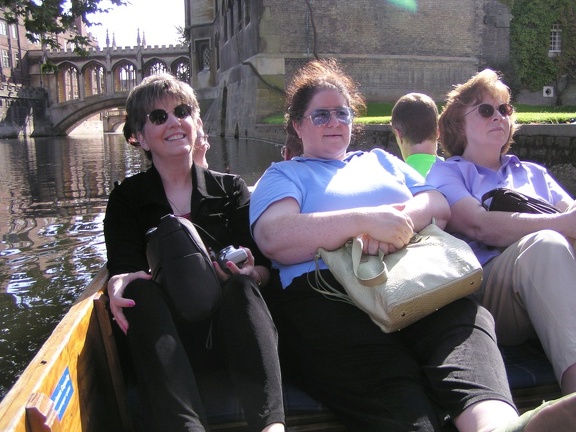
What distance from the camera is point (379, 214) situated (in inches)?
80.3

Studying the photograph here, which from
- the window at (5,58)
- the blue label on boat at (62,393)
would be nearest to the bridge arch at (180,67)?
the window at (5,58)

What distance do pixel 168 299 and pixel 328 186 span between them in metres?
0.74

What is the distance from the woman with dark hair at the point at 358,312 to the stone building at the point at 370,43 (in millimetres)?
19599

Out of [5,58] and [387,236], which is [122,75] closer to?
[5,58]

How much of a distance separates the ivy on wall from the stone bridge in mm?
29102

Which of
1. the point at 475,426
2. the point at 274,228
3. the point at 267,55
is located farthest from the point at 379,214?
the point at 267,55

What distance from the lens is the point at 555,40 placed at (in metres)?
26.0

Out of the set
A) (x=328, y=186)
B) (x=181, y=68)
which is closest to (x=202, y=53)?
(x=181, y=68)

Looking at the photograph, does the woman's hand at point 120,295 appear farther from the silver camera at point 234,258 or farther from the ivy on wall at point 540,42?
the ivy on wall at point 540,42

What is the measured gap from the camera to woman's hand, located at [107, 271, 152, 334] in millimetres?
1875

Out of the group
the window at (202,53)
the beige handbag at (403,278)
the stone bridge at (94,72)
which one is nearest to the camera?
the beige handbag at (403,278)

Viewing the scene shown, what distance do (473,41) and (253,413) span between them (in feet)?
82.3

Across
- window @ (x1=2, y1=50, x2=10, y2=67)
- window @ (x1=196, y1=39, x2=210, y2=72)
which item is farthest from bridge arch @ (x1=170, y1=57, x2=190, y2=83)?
window @ (x1=2, y1=50, x2=10, y2=67)

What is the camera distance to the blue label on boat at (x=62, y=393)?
1.52m
